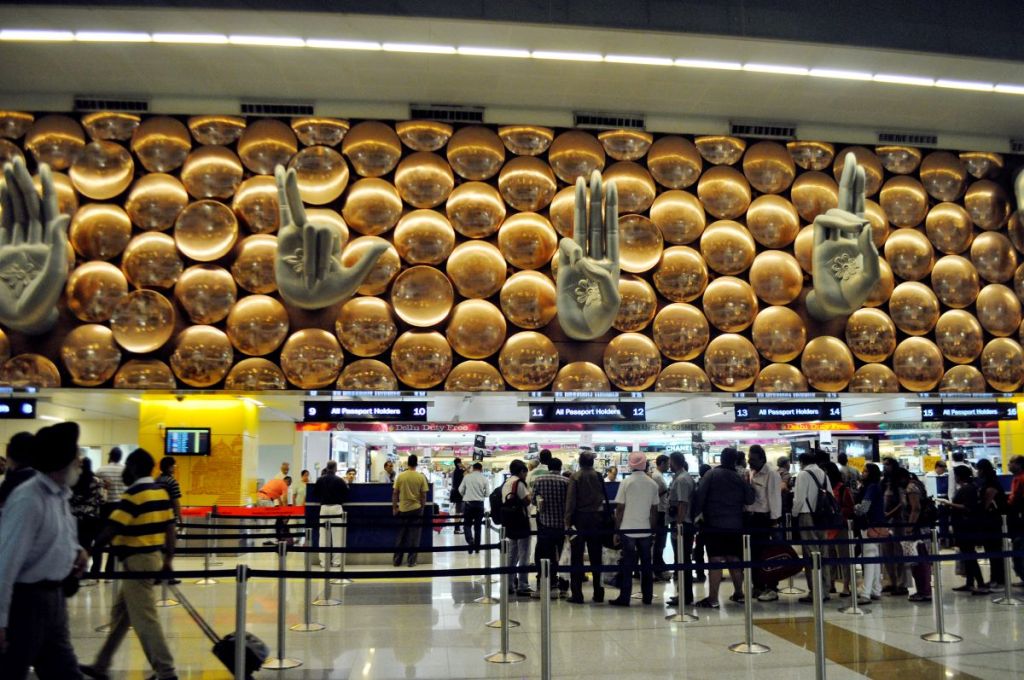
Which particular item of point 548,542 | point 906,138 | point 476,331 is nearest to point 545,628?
point 548,542

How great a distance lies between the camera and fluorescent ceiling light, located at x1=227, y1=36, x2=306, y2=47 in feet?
32.2

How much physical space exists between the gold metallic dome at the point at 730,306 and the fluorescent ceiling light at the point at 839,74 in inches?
109

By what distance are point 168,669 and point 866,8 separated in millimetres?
9773

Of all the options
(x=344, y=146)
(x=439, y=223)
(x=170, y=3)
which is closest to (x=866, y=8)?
(x=439, y=223)

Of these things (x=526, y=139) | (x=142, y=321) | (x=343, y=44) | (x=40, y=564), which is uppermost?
(x=343, y=44)

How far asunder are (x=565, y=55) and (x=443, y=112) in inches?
83.3

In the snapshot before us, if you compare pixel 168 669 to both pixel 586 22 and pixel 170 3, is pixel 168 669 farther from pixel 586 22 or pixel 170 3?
pixel 586 22

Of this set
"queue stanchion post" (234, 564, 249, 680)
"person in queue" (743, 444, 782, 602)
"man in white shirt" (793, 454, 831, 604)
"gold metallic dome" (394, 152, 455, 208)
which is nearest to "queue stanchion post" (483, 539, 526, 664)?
"queue stanchion post" (234, 564, 249, 680)

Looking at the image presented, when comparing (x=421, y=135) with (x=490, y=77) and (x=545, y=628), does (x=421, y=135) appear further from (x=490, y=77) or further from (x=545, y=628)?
(x=545, y=628)

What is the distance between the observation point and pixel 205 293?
10.8 metres

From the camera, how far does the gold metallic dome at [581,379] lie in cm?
1105

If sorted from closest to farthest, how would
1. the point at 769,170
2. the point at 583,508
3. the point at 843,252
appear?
the point at 583,508, the point at 843,252, the point at 769,170

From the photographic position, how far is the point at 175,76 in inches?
425

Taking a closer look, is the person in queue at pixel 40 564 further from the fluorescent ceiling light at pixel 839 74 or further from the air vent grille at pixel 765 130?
the air vent grille at pixel 765 130
